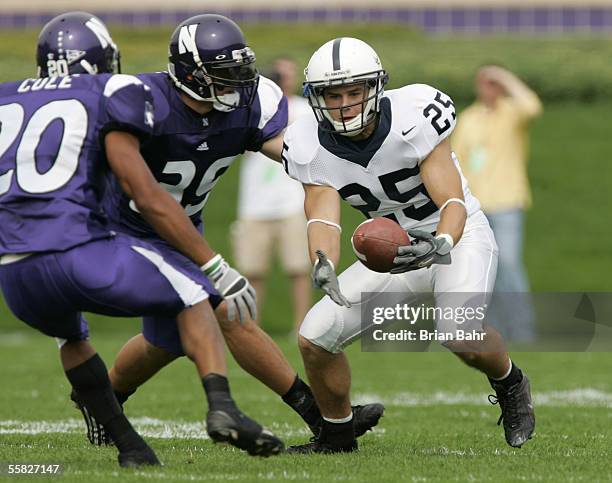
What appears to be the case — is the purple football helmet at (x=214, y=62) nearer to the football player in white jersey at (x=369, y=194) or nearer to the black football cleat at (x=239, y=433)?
the football player in white jersey at (x=369, y=194)

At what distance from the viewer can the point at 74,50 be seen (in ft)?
16.2

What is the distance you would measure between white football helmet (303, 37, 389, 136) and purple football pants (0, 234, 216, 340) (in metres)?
0.96

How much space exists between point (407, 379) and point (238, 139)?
3.03 m

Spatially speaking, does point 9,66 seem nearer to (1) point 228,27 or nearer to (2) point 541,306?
(2) point 541,306

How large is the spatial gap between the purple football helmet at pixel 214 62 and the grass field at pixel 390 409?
130cm

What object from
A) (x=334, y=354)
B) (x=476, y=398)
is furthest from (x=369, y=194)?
(x=476, y=398)

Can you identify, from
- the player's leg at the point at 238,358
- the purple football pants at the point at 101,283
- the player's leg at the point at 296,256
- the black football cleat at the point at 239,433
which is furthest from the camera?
the player's leg at the point at 296,256

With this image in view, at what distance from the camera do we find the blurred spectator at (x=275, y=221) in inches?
344

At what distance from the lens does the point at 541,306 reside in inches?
424

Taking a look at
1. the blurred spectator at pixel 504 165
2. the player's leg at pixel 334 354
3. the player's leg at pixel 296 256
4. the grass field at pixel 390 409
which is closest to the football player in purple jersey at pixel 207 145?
the player's leg at pixel 334 354

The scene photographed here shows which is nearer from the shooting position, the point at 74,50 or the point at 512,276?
the point at 74,50

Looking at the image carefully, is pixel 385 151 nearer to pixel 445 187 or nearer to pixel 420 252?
pixel 445 187

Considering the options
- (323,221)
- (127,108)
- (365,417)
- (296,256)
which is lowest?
(296,256)

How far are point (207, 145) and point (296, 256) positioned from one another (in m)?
4.10
